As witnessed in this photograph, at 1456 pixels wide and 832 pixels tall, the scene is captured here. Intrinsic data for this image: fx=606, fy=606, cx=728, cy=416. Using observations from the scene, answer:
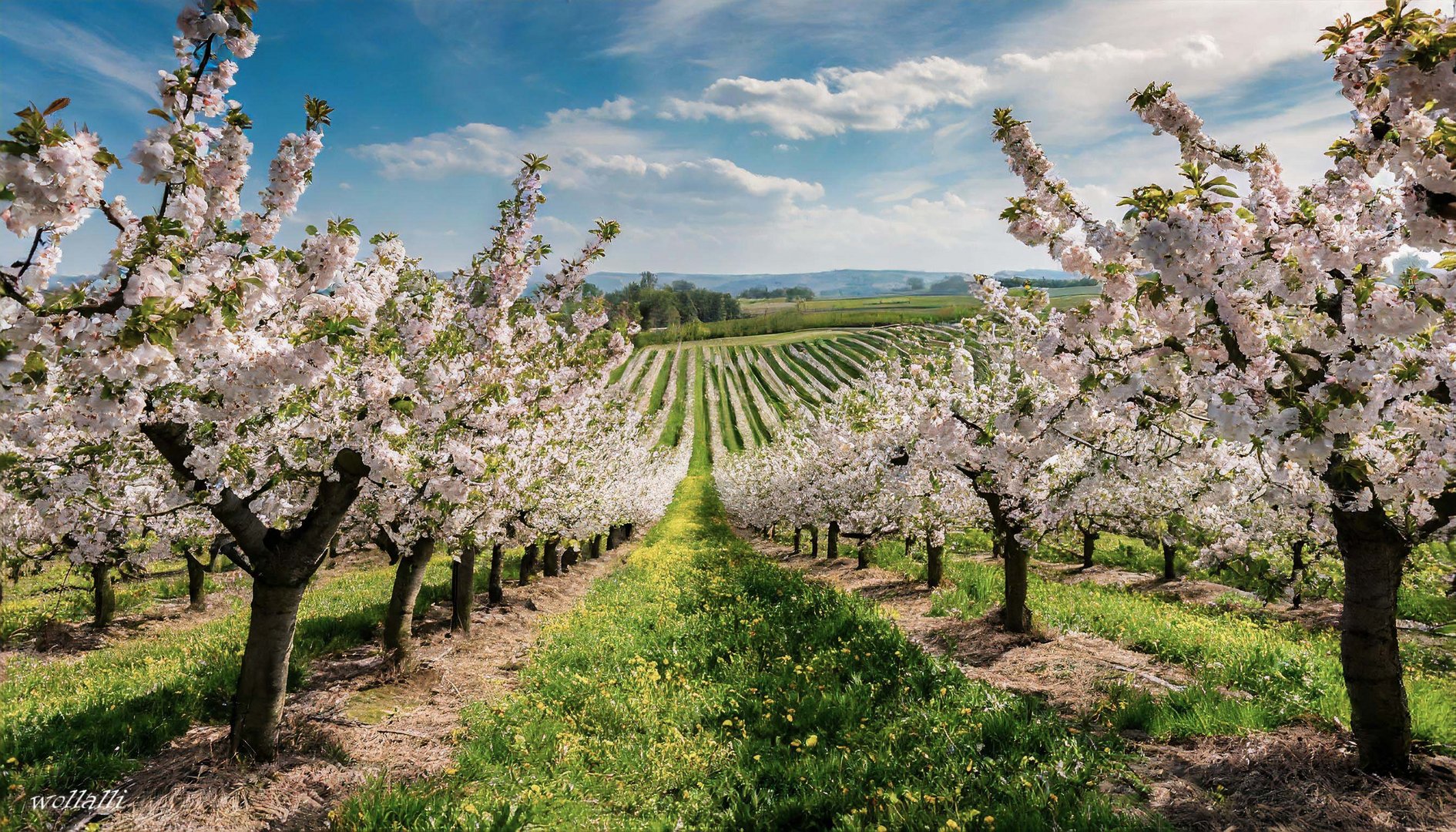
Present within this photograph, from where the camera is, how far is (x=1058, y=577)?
21938mm

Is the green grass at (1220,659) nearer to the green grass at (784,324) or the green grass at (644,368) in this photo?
the green grass at (644,368)

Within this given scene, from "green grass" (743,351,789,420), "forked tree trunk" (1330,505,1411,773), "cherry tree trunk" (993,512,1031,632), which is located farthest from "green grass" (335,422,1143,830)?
"green grass" (743,351,789,420)

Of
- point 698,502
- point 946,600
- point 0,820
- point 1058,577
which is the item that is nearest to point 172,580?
point 0,820

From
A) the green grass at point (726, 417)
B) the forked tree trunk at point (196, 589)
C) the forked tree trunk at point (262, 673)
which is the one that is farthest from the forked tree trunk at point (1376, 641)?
the green grass at point (726, 417)

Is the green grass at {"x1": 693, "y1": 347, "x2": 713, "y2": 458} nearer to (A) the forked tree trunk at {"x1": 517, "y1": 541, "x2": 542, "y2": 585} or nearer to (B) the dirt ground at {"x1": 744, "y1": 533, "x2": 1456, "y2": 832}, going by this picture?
(A) the forked tree trunk at {"x1": 517, "y1": 541, "x2": 542, "y2": 585}

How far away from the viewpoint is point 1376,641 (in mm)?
5637

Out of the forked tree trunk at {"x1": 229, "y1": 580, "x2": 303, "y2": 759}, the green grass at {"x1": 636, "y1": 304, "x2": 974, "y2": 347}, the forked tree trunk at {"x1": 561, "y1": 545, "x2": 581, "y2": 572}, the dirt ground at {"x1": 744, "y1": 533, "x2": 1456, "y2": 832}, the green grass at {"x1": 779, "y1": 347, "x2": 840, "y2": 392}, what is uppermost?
the green grass at {"x1": 636, "y1": 304, "x2": 974, "y2": 347}

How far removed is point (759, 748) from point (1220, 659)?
7.51 meters

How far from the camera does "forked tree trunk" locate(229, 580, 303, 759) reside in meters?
6.43

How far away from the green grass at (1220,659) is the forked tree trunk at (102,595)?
1975 centimetres

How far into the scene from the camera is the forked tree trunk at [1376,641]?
557 centimetres

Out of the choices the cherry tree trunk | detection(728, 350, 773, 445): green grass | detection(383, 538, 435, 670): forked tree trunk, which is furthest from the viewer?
detection(728, 350, 773, 445): green grass

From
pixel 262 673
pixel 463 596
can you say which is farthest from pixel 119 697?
pixel 463 596

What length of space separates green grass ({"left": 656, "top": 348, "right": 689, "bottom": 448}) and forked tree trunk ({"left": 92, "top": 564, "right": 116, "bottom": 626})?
209ft
